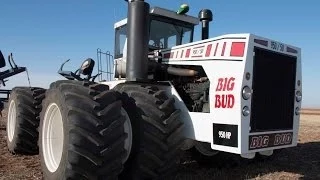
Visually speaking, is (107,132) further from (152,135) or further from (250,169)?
(250,169)

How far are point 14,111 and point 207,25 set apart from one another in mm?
4442

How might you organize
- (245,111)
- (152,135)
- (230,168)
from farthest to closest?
(230,168) → (152,135) → (245,111)

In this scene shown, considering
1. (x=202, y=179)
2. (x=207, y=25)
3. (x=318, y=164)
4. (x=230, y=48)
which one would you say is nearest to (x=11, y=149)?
(x=202, y=179)

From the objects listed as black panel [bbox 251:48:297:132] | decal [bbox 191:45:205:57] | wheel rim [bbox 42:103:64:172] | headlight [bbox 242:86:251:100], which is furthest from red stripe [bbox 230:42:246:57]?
wheel rim [bbox 42:103:64:172]

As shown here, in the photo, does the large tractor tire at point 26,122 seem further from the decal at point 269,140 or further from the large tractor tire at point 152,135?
the decal at point 269,140

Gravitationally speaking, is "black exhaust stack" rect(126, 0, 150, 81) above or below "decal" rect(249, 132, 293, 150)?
above

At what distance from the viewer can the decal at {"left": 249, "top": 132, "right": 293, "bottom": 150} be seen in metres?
5.82

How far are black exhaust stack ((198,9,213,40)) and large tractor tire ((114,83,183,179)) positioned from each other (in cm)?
265

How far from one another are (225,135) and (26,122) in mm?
4317

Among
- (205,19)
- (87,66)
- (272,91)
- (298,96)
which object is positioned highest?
(205,19)

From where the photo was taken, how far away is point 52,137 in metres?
6.14

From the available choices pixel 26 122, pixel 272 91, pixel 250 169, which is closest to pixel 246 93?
pixel 272 91

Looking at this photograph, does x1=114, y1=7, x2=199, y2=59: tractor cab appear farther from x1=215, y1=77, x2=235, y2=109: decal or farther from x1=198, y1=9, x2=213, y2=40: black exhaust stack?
x1=215, y1=77, x2=235, y2=109: decal

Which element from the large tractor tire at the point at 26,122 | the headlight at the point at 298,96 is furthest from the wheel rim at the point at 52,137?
the headlight at the point at 298,96
